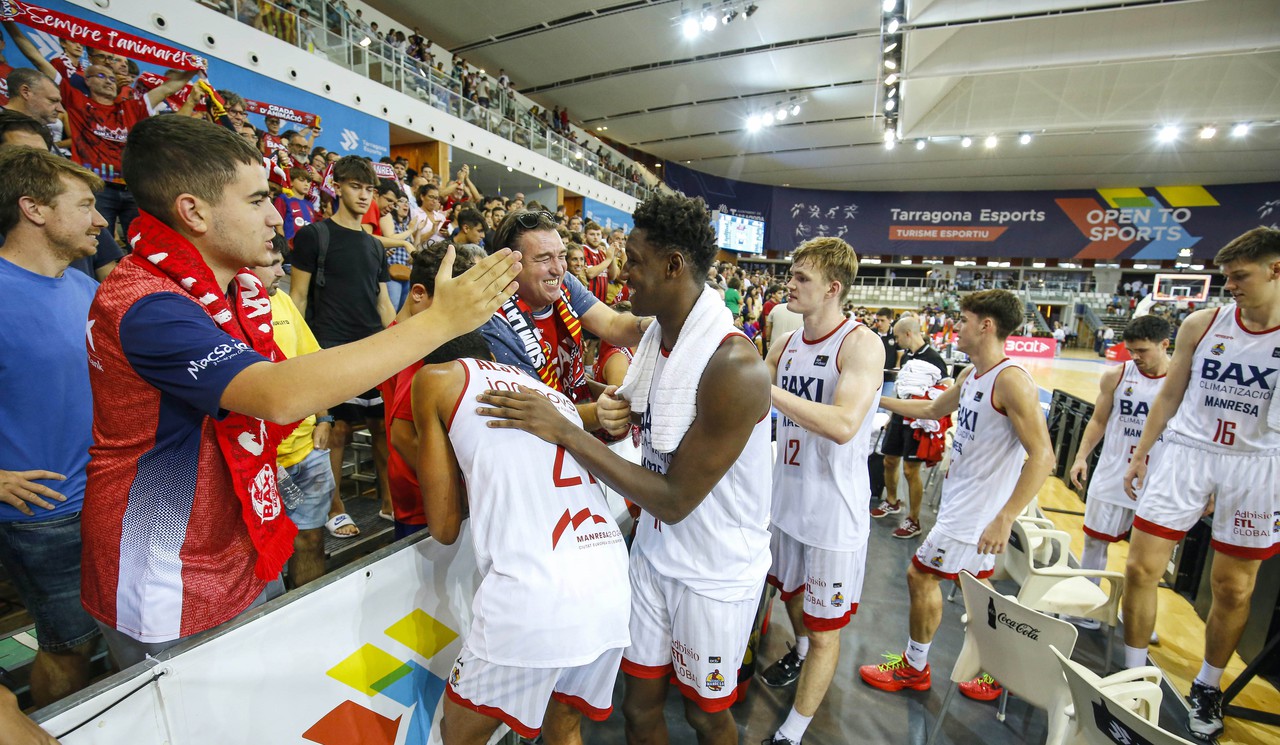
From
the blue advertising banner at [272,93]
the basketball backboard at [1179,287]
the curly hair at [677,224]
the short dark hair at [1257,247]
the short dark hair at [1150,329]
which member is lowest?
the short dark hair at [1150,329]

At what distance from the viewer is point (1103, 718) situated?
5.74ft

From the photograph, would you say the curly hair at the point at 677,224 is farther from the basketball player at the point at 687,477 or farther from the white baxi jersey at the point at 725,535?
the white baxi jersey at the point at 725,535

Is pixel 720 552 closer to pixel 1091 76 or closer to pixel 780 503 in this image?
pixel 780 503

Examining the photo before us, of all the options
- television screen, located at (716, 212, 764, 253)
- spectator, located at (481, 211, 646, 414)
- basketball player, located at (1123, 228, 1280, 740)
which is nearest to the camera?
spectator, located at (481, 211, 646, 414)

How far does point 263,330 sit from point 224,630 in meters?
0.77

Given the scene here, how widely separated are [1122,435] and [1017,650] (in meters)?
3.02

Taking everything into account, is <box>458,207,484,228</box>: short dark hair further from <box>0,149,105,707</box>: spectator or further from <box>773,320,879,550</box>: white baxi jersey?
<box>773,320,879,550</box>: white baxi jersey

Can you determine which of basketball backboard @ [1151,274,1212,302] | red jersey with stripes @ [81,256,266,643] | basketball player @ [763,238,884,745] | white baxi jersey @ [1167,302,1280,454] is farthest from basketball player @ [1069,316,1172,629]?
basketball backboard @ [1151,274,1212,302]

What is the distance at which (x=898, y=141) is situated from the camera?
20.8 metres

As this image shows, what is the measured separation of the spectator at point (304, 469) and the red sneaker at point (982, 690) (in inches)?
142

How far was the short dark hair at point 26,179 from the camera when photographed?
174cm

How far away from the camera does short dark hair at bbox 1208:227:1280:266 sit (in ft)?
8.78

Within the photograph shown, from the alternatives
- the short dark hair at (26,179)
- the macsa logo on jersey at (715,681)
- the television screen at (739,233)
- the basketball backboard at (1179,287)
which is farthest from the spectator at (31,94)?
the basketball backboard at (1179,287)

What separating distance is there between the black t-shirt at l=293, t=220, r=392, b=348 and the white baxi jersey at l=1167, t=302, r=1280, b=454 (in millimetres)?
5128
